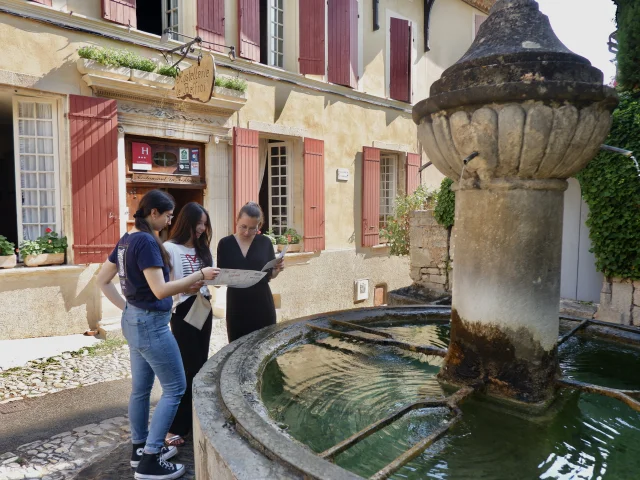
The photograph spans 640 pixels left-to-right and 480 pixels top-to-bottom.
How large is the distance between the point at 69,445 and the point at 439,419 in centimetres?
287

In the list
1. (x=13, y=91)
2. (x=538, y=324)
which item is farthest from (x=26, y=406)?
(x=538, y=324)

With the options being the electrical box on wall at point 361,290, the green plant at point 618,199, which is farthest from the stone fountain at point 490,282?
A: the electrical box on wall at point 361,290

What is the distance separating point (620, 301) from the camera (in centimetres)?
524

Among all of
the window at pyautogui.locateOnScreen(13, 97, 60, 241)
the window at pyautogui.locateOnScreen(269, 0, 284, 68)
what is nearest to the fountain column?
the window at pyautogui.locateOnScreen(13, 97, 60, 241)

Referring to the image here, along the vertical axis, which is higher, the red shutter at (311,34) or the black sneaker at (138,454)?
the red shutter at (311,34)

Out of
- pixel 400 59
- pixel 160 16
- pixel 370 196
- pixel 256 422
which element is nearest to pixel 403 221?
pixel 370 196

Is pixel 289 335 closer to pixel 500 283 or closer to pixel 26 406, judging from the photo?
pixel 500 283

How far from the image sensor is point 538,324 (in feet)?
7.44

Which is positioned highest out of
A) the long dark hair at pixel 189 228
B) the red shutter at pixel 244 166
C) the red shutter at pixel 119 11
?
the red shutter at pixel 119 11

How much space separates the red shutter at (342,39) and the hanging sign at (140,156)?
151 inches

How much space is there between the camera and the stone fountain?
1.98 metres

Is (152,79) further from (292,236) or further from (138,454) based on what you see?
(138,454)

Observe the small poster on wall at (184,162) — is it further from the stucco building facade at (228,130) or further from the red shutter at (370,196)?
the red shutter at (370,196)

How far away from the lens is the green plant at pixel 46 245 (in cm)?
626
